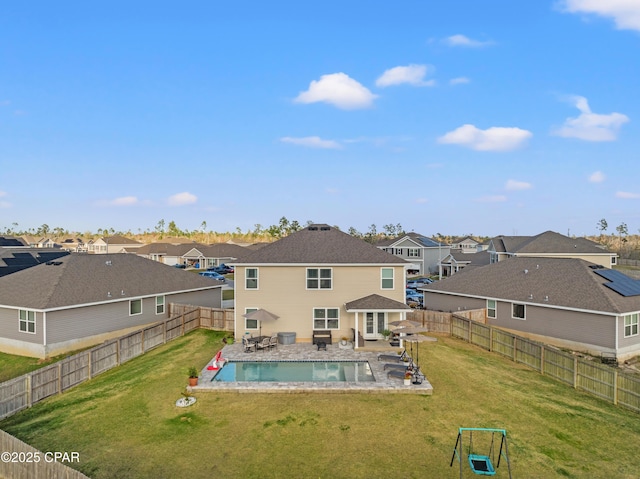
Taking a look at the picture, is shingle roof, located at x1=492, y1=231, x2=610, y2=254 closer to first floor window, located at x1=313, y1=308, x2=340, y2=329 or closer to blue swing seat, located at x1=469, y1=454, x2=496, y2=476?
first floor window, located at x1=313, y1=308, x2=340, y2=329

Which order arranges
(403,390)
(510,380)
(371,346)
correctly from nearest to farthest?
1. (403,390)
2. (510,380)
3. (371,346)

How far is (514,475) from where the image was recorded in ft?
33.7

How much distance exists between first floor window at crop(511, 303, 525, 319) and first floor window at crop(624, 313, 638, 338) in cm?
555

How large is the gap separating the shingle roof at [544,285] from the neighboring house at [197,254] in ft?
180

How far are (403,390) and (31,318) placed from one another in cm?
2171

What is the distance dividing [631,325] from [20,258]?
50.2m

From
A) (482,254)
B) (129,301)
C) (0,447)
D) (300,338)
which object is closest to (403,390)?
(300,338)

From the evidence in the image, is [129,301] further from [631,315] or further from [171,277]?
[631,315]

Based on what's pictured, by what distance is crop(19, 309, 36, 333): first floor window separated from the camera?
22.1 m

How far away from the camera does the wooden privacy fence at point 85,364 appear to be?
13.9 meters

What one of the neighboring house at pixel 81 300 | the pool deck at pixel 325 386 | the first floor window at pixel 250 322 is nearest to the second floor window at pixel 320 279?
the first floor window at pixel 250 322

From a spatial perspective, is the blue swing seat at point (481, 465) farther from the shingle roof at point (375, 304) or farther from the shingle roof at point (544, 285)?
the shingle roof at point (544, 285)

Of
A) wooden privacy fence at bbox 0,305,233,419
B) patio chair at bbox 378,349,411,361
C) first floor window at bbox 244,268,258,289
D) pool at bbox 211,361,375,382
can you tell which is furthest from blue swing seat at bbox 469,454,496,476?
first floor window at bbox 244,268,258,289

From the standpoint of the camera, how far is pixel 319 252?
24344 millimetres
